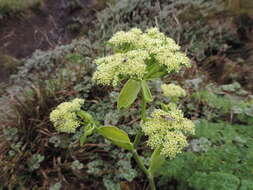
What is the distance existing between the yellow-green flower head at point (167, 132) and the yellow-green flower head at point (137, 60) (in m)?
0.28

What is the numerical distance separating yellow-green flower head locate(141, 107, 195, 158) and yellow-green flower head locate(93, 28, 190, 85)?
28 centimetres

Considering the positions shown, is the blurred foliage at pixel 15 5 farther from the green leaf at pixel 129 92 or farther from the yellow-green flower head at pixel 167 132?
the yellow-green flower head at pixel 167 132

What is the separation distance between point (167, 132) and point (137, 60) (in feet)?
1.49

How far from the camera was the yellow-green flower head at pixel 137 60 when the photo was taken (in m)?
1.27

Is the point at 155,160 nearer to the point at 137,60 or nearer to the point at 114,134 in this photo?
the point at 114,134

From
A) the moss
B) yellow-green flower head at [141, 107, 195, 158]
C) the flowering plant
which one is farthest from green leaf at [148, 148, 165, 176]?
the moss

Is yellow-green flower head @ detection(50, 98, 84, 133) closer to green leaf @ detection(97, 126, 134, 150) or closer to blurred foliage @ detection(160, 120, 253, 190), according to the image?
green leaf @ detection(97, 126, 134, 150)

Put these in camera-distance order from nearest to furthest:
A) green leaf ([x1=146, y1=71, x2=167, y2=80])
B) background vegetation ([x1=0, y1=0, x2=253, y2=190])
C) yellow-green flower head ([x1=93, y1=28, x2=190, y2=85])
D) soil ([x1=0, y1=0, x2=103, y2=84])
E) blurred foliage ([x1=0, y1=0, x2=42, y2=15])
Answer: yellow-green flower head ([x1=93, y1=28, x2=190, y2=85]) < green leaf ([x1=146, y1=71, x2=167, y2=80]) < background vegetation ([x1=0, y1=0, x2=253, y2=190]) < soil ([x1=0, y1=0, x2=103, y2=84]) < blurred foliage ([x1=0, y1=0, x2=42, y2=15])

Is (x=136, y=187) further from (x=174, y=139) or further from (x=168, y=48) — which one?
(x=168, y=48)

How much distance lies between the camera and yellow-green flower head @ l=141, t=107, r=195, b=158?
1304 mm

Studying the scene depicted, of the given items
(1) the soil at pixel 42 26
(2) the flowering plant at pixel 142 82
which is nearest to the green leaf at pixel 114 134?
(2) the flowering plant at pixel 142 82

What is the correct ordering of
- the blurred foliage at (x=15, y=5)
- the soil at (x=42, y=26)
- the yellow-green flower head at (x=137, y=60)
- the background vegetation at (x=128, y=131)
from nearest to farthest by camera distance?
the yellow-green flower head at (x=137, y=60)
the background vegetation at (x=128, y=131)
the soil at (x=42, y=26)
the blurred foliage at (x=15, y=5)

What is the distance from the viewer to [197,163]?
5.79 feet

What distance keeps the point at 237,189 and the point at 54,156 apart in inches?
68.4
